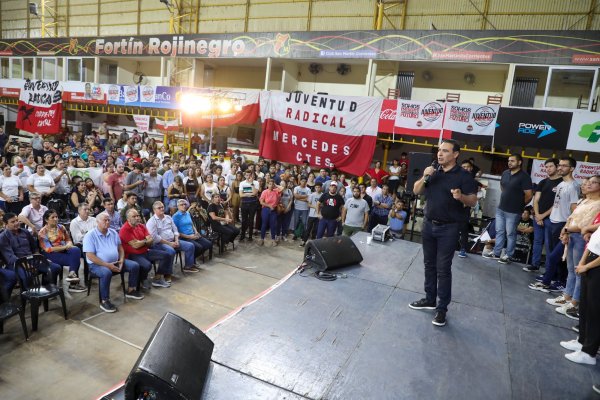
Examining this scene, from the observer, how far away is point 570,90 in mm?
12484

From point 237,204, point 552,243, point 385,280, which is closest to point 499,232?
point 552,243

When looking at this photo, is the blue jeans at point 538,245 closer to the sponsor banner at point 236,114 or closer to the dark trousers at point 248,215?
the dark trousers at point 248,215

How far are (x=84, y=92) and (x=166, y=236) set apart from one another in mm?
14226

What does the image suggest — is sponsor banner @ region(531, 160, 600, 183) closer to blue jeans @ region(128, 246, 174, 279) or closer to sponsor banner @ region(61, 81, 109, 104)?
blue jeans @ region(128, 246, 174, 279)

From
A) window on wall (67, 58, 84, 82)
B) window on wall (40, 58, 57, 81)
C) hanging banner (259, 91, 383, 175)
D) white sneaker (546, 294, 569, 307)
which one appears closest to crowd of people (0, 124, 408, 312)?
hanging banner (259, 91, 383, 175)

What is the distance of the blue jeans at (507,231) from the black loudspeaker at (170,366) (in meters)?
4.82

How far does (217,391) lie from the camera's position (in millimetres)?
2615

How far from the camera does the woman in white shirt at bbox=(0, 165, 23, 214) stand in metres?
7.27

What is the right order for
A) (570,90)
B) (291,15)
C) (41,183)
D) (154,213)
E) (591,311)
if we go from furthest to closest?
(291,15) → (570,90) → (41,183) → (154,213) → (591,311)

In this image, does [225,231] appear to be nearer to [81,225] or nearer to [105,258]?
[81,225]

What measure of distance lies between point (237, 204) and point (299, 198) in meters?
1.63

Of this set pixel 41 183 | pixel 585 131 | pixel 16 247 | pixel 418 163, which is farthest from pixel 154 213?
pixel 585 131

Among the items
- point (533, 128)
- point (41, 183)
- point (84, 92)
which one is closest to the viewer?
point (41, 183)

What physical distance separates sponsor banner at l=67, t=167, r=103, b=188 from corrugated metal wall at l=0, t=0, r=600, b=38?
11.1m
